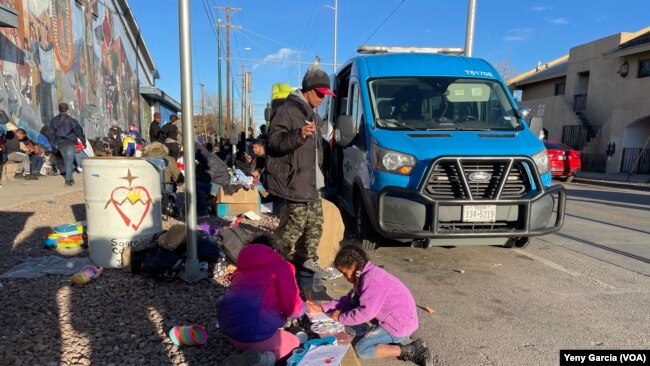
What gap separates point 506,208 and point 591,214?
5.93 m

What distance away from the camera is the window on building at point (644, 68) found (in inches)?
827

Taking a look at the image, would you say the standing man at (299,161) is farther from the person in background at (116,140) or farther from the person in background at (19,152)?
the person in background at (116,140)

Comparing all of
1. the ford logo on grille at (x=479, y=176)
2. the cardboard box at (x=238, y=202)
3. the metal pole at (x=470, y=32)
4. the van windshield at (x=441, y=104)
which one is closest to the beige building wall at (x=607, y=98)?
the metal pole at (x=470, y=32)

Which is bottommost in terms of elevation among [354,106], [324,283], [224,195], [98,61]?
[324,283]

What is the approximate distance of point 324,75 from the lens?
402cm

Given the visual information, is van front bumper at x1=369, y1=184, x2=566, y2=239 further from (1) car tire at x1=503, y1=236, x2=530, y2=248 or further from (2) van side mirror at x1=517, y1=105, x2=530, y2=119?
(2) van side mirror at x1=517, y1=105, x2=530, y2=119

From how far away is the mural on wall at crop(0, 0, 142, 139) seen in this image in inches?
491

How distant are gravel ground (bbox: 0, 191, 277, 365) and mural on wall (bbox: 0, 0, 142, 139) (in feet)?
34.0

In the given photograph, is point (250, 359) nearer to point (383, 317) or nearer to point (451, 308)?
point (383, 317)

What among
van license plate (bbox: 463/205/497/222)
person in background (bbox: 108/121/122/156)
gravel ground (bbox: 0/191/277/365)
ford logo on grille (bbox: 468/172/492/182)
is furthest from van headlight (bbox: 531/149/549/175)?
person in background (bbox: 108/121/122/156)

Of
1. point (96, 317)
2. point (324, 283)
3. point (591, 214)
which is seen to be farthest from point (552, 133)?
point (96, 317)

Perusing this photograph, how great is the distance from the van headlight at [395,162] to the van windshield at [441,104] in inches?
24.5

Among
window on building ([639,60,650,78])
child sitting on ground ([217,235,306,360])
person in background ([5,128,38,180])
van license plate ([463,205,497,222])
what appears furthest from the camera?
window on building ([639,60,650,78])

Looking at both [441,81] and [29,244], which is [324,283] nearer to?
[441,81]
